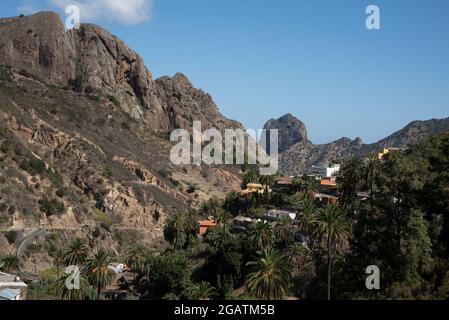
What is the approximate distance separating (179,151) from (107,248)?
72.6 metres

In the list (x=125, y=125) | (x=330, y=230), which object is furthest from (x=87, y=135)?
(x=330, y=230)

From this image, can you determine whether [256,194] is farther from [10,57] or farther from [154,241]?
[10,57]

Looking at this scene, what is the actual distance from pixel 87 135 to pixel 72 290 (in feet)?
243

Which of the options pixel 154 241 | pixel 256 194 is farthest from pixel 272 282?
pixel 154 241

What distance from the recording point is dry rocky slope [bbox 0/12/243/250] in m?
88.2

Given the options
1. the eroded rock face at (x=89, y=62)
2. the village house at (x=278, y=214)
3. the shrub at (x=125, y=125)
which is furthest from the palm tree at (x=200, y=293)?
the eroded rock face at (x=89, y=62)

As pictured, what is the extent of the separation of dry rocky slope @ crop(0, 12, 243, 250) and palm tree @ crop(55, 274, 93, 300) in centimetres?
3105

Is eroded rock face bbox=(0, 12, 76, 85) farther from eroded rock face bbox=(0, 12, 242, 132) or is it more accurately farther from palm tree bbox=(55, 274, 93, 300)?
palm tree bbox=(55, 274, 93, 300)

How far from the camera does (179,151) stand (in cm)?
15488

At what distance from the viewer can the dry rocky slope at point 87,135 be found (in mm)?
88250

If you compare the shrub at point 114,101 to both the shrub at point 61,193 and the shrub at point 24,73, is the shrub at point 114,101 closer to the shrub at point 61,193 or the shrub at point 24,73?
the shrub at point 24,73

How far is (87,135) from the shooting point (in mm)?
116562

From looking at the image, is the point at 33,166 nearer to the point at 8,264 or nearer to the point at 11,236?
the point at 11,236

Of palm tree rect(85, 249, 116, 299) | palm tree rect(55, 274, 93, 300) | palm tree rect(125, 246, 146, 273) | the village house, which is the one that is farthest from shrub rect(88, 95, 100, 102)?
palm tree rect(55, 274, 93, 300)
